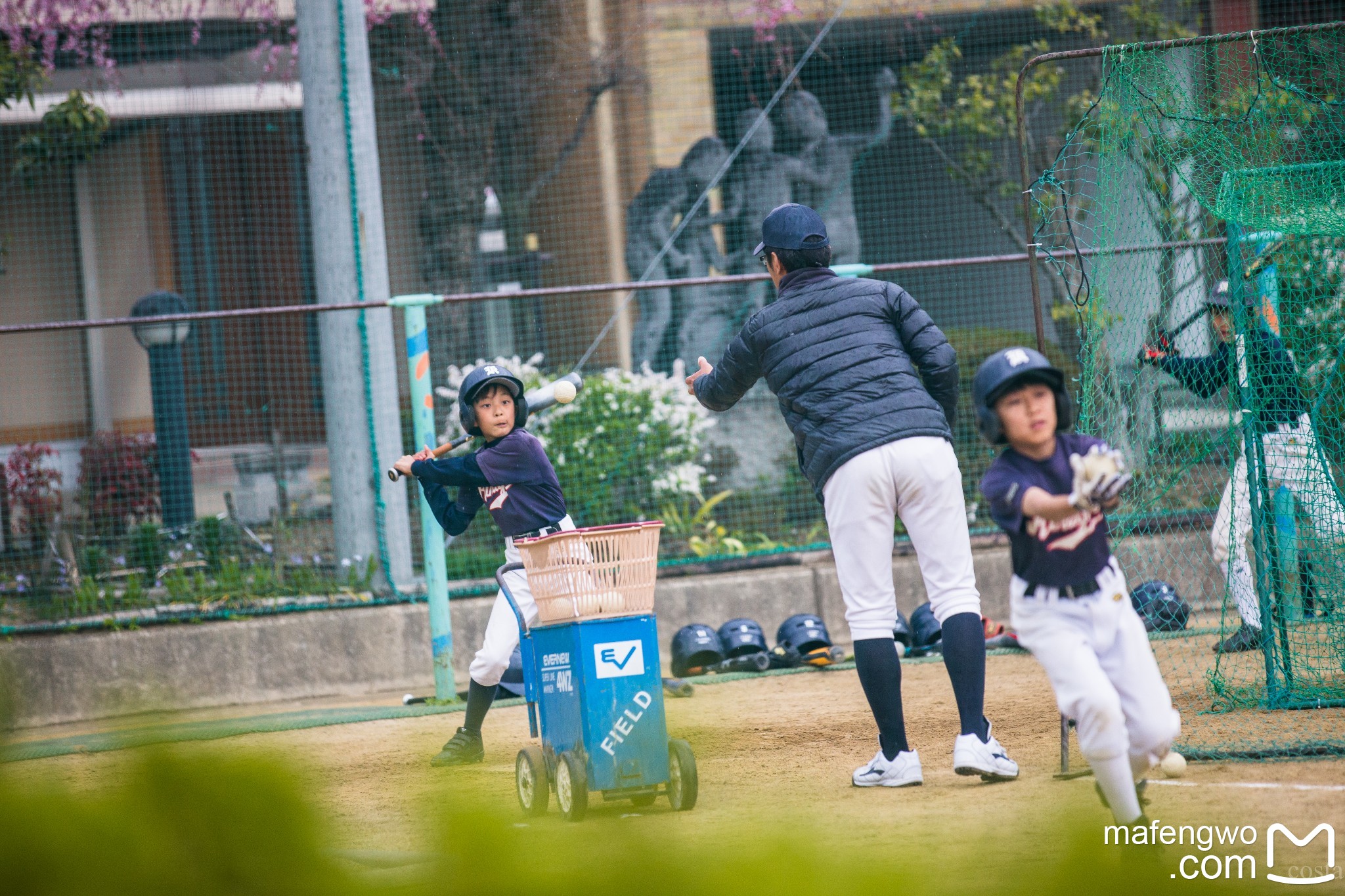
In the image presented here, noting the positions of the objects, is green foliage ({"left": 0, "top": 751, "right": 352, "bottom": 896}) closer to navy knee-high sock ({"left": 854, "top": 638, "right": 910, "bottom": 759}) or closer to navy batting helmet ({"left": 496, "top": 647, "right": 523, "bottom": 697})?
navy knee-high sock ({"left": 854, "top": 638, "right": 910, "bottom": 759})

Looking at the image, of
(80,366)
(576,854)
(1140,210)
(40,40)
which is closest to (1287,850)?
(576,854)

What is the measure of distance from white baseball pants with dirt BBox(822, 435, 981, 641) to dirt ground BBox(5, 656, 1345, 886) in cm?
65

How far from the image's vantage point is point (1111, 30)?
13609mm

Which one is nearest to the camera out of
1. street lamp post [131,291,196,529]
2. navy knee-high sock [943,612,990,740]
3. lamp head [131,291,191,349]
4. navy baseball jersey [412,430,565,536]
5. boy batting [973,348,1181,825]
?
boy batting [973,348,1181,825]

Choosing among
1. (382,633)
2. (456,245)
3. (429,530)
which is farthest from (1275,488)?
(456,245)

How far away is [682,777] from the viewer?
188 inches

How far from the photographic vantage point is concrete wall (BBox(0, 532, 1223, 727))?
8.78 meters

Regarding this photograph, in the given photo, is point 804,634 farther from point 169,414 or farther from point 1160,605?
point 169,414

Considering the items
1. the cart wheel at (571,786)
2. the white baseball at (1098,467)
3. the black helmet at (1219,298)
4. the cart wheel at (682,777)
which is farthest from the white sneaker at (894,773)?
the black helmet at (1219,298)

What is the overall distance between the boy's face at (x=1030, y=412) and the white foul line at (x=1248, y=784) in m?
1.53

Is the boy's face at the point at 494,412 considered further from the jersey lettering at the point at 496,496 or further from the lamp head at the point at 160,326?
the lamp head at the point at 160,326

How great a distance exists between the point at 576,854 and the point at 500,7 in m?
12.6

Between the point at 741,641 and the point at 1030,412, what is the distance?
200 inches

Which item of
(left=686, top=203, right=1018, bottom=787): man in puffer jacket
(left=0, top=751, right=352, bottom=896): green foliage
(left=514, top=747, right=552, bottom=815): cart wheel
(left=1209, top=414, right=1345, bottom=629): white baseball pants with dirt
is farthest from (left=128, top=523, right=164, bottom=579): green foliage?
(left=0, top=751, right=352, bottom=896): green foliage
